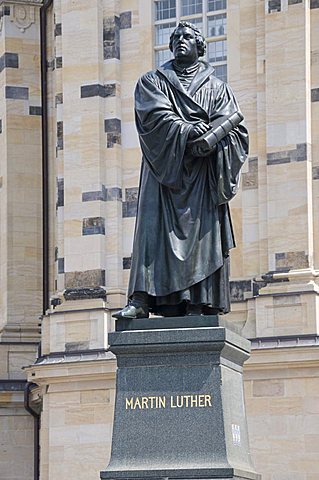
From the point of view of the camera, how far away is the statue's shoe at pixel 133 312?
13156 mm

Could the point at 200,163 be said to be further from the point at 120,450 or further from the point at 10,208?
the point at 10,208

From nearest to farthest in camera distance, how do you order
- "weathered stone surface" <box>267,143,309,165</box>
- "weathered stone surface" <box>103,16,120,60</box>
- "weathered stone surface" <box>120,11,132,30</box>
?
"weathered stone surface" <box>267,143,309,165</box> < "weathered stone surface" <box>103,16,120,60</box> < "weathered stone surface" <box>120,11,132,30</box>

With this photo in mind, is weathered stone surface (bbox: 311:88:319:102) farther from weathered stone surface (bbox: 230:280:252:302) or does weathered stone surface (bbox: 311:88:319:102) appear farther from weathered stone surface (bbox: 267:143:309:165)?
weathered stone surface (bbox: 230:280:252:302)

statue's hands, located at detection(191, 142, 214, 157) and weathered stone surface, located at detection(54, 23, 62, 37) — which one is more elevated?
weathered stone surface, located at detection(54, 23, 62, 37)

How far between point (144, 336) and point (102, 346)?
14.1m

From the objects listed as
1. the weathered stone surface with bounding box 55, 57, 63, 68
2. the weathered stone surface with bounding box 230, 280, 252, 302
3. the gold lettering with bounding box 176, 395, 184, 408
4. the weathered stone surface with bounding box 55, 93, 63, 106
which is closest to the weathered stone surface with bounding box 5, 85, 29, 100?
the weathered stone surface with bounding box 55, 57, 63, 68

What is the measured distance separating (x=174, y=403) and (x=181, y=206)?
1623 millimetres

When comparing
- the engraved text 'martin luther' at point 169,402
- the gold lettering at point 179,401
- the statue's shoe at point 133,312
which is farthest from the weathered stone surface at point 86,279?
the gold lettering at point 179,401

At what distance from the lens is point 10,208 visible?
3170 centimetres

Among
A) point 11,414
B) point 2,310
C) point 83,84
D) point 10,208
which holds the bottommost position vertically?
point 11,414

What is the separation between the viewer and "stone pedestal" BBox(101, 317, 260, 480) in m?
12.8

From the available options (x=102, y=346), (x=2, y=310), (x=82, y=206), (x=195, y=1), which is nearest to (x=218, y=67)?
(x=195, y=1)

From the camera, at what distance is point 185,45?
13.9 m

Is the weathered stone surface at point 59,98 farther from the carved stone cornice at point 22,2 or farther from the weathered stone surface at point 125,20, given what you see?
the carved stone cornice at point 22,2
